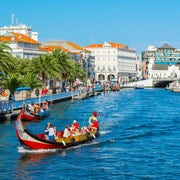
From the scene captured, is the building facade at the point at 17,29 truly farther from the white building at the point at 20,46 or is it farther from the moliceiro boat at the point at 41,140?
the moliceiro boat at the point at 41,140

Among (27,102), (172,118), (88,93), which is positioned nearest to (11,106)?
(27,102)

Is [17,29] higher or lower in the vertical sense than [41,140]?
higher

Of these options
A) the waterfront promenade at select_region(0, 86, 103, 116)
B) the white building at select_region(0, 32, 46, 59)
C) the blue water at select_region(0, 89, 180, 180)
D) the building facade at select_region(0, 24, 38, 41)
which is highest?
the building facade at select_region(0, 24, 38, 41)

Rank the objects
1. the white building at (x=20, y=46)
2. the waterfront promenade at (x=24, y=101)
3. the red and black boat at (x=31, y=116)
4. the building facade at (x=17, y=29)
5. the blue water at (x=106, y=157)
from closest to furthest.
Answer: the blue water at (x=106, y=157) < the red and black boat at (x=31, y=116) < the waterfront promenade at (x=24, y=101) < the white building at (x=20, y=46) < the building facade at (x=17, y=29)

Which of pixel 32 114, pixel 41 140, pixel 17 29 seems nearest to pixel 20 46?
pixel 17 29

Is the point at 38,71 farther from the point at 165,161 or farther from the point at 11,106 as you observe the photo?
the point at 165,161

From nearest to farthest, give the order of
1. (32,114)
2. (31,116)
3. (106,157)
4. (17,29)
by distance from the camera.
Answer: (106,157) < (31,116) < (32,114) < (17,29)

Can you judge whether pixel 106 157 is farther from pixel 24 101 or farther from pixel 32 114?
pixel 24 101

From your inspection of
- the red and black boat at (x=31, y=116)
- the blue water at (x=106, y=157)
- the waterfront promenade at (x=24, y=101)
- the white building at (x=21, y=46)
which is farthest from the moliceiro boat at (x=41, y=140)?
the white building at (x=21, y=46)

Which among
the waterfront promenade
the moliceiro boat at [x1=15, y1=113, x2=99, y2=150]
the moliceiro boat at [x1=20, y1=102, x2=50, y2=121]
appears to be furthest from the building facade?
the moliceiro boat at [x1=15, y1=113, x2=99, y2=150]

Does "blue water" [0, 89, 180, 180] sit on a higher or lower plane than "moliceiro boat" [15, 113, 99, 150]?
lower

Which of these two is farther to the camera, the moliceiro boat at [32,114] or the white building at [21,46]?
the white building at [21,46]

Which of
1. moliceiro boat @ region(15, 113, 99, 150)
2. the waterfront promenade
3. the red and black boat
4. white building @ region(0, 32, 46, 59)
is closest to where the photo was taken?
moliceiro boat @ region(15, 113, 99, 150)

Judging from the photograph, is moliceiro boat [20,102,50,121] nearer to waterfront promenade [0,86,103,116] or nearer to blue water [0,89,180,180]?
waterfront promenade [0,86,103,116]
